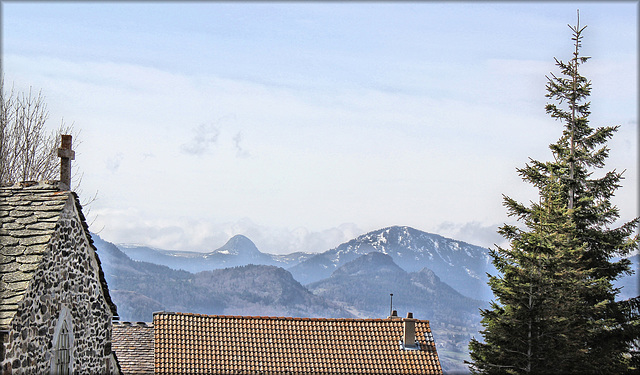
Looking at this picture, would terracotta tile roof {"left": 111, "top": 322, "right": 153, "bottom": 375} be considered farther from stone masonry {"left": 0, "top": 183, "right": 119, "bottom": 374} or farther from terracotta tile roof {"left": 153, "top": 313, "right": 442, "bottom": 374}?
stone masonry {"left": 0, "top": 183, "right": 119, "bottom": 374}

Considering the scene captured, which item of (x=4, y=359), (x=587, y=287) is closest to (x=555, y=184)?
(x=587, y=287)

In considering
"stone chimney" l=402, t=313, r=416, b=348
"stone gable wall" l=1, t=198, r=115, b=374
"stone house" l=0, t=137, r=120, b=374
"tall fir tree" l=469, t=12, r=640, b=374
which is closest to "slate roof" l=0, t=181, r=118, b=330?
"stone house" l=0, t=137, r=120, b=374

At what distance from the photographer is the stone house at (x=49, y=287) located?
13.3 metres

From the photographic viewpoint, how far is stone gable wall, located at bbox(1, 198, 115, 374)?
1341 cm

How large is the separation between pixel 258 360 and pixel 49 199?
60.2ft

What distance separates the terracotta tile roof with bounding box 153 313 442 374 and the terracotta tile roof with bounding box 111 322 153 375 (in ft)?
2.04

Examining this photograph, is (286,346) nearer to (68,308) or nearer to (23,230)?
(68,308)

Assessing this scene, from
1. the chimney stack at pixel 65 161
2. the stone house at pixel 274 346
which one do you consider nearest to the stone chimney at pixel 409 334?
the stone house at pixel 274 346

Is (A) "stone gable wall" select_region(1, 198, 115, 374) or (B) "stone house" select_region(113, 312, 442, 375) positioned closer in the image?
(A) "stone gable wall" select_region(1, 198, 115, 374)

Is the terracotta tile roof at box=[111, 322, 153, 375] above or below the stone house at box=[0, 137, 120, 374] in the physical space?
below

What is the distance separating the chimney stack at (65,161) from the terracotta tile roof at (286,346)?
1600 cm

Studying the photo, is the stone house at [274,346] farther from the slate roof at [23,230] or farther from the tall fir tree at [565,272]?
the slate roof at [23,230]

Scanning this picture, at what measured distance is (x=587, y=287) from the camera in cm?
2389

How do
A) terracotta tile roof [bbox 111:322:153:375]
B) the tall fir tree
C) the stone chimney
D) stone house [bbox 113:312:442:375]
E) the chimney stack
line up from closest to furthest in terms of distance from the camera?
the chimney stack, the tall fir tree, terracotta tile roof [bbox 111:322:153:375], stone house [bbox 113:312:442:375], the stone chimney
